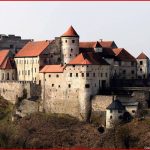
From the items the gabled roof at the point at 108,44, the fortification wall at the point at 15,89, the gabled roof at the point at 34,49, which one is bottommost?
the fortification wall at the point at 15,89

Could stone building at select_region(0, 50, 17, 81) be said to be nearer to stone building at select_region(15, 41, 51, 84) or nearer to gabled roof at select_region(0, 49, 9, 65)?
gabled roof at select_region(0, 49, 9, 65)

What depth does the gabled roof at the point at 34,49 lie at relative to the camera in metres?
108

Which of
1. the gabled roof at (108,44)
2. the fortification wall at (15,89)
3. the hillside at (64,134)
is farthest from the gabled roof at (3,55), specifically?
the gabled roof at (108,44)

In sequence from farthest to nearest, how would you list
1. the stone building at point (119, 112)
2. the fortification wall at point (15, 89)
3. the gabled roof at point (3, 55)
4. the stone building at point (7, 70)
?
the gabled roof at point (3, 55)
the stone building at point (7, 70)
the fortification wall at point (15, 89)
the stone building at point (119, 112)

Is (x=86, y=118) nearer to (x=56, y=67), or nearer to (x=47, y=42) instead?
(x=56, y=67)

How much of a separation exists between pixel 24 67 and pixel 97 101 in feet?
60.2

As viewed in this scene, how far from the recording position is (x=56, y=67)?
4011 inches

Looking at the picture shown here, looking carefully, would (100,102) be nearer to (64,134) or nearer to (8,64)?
(64,134)

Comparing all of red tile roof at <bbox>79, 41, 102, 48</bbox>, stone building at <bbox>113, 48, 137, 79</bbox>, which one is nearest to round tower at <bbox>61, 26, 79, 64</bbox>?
red tile roof at <bbox>79, 41, 102, 48</bbox>

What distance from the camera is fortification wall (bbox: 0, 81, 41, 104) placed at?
104 meters

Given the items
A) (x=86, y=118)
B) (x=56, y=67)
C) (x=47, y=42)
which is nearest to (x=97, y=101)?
(x=86, y=118)

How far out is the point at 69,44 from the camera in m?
103

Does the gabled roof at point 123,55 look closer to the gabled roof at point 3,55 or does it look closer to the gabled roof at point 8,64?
the gabled roof at point 8,64

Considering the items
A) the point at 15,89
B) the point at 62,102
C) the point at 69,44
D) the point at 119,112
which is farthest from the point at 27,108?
the point at 119,112
